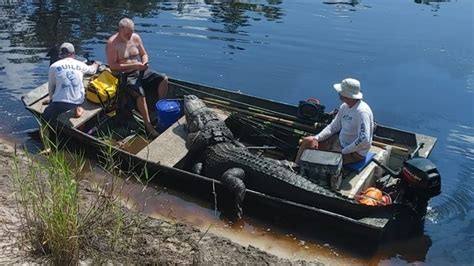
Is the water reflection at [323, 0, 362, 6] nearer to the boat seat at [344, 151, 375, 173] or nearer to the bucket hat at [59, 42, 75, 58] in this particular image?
the bucket hat at [59, 42, 75, 58]

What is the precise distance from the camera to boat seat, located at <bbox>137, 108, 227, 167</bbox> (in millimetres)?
9188

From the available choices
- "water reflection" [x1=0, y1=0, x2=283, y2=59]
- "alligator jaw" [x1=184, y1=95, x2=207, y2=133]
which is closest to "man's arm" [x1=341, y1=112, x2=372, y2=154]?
"alligator jaw" [x1=184, y1=95, x2=207, y2=133]

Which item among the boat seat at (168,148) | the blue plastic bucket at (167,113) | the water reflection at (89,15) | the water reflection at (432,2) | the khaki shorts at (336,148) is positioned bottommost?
the water reflection at (89,15)

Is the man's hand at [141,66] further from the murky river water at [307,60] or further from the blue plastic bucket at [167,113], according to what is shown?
the murky river water at [307,60]

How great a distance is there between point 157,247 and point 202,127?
338 centimetres

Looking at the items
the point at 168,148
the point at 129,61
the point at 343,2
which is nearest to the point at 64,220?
the point at 168,148

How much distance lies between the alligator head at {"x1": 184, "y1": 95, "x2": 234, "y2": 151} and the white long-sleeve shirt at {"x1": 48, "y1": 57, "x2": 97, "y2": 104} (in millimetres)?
1981

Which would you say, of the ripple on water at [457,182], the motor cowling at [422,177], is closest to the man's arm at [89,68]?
the motor cowling at [422,177]

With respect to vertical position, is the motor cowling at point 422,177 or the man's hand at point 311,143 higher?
the motor cowling at point 422,177

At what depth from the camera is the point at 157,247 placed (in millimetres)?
6434

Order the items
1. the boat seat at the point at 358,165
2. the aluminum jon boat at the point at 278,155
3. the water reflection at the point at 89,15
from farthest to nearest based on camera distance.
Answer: the water reflection at the point at 89,15
the boat seat at the point at 358,165
the aluminum jon boat at the point at 278,155

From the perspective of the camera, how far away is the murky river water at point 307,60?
843 cm

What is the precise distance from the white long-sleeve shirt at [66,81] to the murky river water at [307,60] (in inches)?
58.1

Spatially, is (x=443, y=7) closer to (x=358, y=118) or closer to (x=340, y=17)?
(x=340, y=17)
